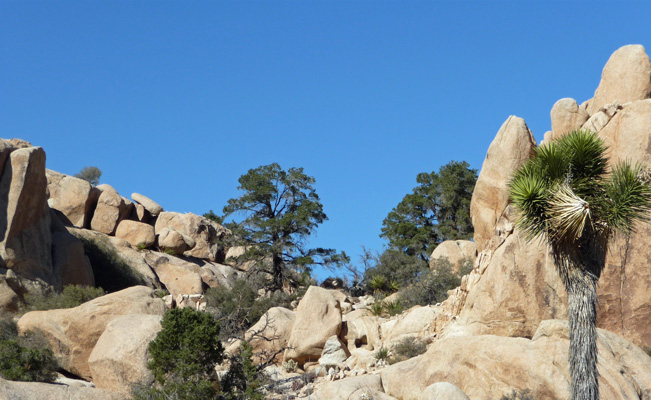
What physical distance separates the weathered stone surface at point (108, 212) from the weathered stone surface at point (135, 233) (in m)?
0.43

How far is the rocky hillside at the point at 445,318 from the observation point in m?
16.7

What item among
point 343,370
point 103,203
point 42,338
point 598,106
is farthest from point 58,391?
point 103,203

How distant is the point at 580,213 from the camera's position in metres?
14.2

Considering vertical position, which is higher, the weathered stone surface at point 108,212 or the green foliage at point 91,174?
the green foliage at point 91,174

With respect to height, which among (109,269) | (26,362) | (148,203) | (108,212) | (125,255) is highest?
(148,203)

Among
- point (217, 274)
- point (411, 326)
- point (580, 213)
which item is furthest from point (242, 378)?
point (217, 274)

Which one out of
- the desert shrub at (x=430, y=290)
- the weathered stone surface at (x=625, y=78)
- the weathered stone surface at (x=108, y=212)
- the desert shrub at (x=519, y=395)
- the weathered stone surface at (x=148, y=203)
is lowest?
the desert shrub at (x=519, y=395)

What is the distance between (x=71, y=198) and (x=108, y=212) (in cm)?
224

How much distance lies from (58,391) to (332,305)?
11.7 meters

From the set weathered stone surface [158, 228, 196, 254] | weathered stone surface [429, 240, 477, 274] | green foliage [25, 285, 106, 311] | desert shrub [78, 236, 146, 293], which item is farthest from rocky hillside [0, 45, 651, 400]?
weathered stone surface [158, 228, 196, 254]

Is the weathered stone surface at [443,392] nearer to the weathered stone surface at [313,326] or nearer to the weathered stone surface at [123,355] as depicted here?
the weathered stone surface at [123,355]

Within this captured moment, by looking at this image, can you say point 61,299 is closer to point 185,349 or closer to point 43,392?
point 185,349

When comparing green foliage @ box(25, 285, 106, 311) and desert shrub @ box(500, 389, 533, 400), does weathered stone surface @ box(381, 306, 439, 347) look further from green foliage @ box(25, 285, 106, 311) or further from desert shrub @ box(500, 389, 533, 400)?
green foliage @ box(25, 285, 106, 311)

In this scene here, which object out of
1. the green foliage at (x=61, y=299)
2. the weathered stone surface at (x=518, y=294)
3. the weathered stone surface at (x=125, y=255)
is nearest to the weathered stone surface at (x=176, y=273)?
the weathered stone surface at (x=125, y=255)
